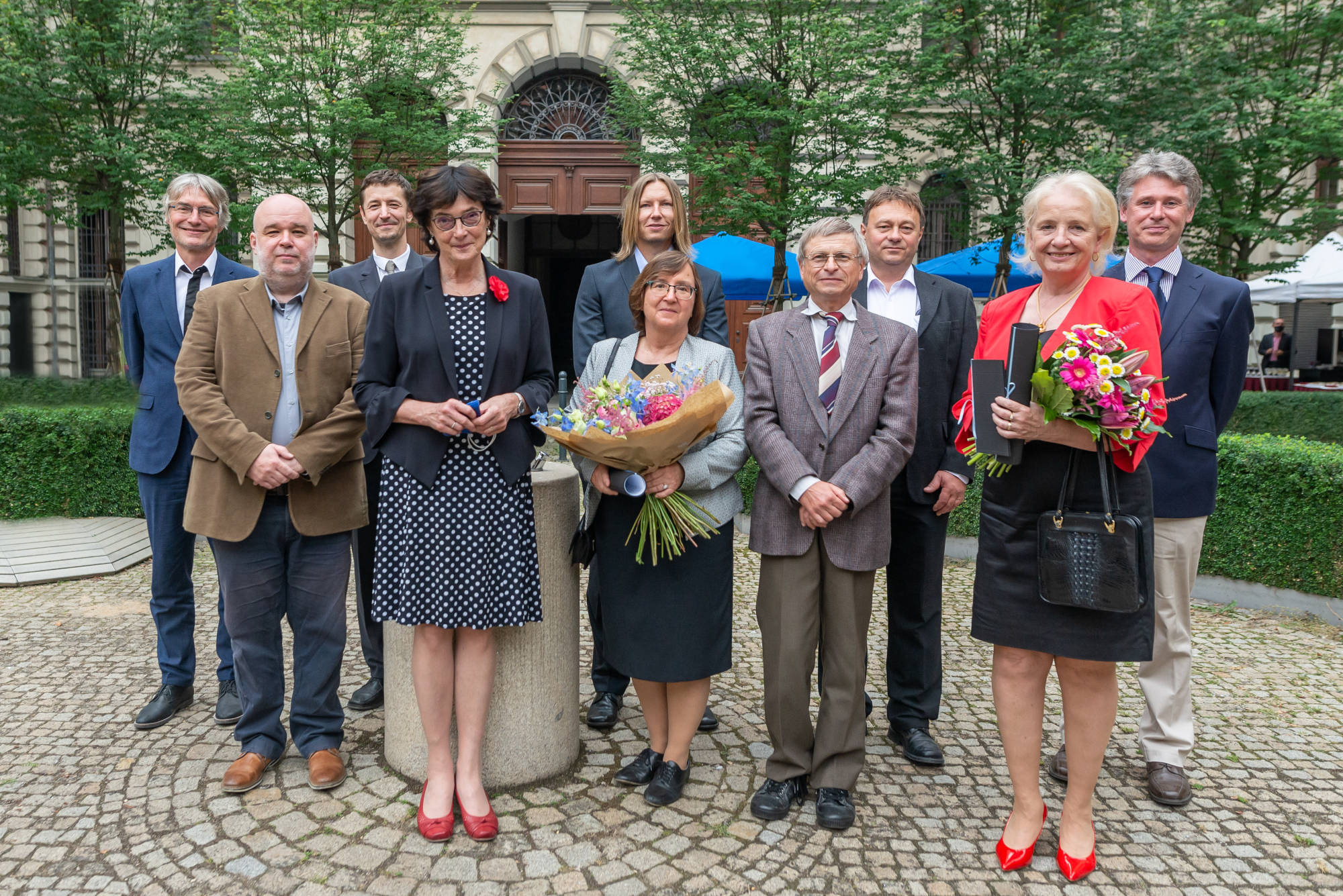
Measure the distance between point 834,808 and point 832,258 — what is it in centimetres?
208

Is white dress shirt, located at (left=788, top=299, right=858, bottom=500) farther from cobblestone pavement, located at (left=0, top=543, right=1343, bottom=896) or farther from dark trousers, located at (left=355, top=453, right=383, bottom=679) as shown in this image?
dark trousers, located at (left=355, top=453, right=383, bottom=679)

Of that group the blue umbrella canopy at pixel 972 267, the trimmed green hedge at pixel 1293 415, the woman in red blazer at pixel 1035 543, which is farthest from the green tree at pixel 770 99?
the woman in red blazer at pixel 1035 543

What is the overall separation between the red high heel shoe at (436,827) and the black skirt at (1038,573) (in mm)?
1973

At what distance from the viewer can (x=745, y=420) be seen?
340 cm

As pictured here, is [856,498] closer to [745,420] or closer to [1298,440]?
[745,420]

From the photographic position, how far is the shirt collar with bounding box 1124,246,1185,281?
370cm

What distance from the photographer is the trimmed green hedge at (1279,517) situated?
586 centimetres

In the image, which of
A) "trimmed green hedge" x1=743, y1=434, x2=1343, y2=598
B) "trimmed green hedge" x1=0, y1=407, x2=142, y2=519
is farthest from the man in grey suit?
"trimmed green hedge" x1=0, y1=407, x2=142, y2=519

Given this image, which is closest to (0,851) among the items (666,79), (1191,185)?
(1191,185)

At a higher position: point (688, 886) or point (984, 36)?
point (984, 36)

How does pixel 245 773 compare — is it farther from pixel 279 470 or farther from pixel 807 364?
pixel 807 364

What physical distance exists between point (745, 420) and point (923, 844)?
5.55 ft

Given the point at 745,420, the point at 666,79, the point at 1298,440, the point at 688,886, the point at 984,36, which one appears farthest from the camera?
the point at 984,36

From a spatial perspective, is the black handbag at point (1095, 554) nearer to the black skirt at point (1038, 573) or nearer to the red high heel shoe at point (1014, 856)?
the black skirt at point (1038, 573)
